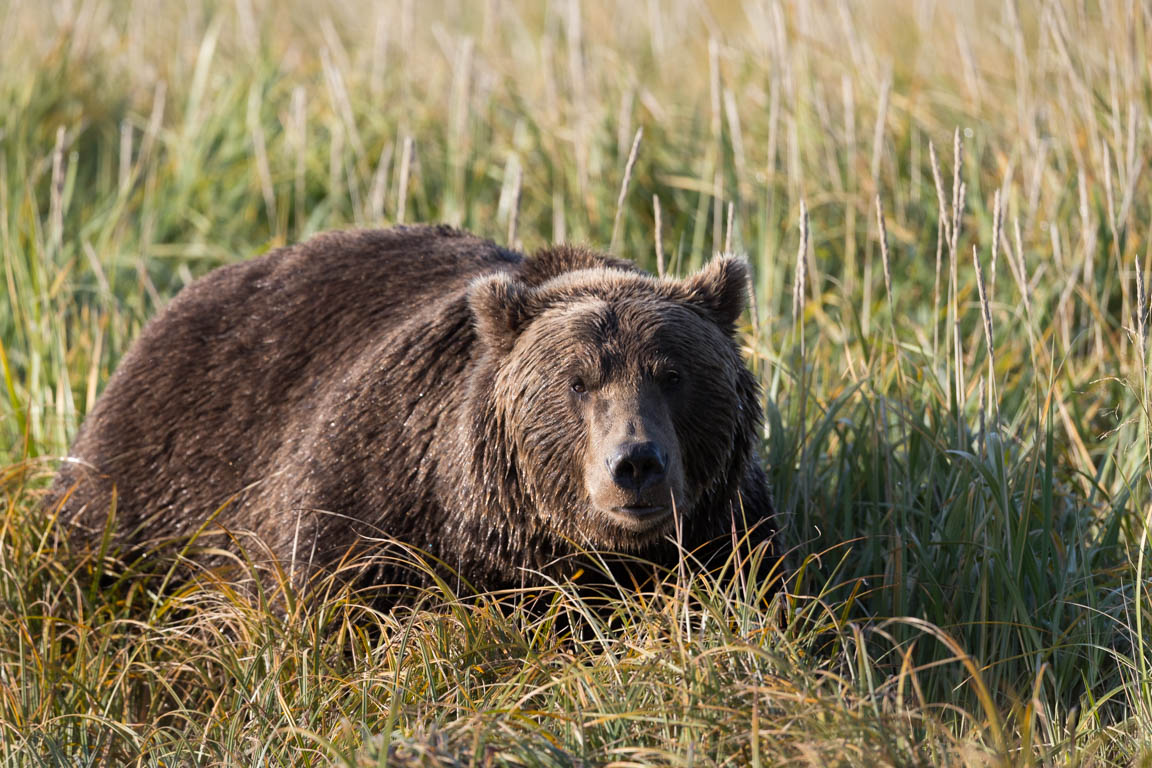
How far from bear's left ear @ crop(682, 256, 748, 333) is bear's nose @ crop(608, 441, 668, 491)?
80cm

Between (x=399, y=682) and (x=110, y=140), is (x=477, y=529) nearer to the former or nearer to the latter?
(x=399, y=682)

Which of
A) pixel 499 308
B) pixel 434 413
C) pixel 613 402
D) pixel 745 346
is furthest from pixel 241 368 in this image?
pixel 745 346

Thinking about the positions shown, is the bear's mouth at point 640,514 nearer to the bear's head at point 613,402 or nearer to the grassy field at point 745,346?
the bear's head at point 613,402

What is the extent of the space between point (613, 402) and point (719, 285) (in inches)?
27.8

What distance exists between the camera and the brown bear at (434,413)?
157 inches

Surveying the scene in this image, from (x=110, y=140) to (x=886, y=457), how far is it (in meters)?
5.95

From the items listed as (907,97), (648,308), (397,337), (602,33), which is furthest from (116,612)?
(602,33)

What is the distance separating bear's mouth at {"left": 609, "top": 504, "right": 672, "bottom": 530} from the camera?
12.3ft

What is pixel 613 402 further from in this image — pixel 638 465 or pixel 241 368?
pixel 241 368

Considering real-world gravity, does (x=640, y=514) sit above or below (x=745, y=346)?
below

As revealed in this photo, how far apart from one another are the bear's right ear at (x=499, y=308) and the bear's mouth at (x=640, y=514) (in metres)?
0.76

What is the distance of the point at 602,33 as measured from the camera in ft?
35.0

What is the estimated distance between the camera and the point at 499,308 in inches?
165

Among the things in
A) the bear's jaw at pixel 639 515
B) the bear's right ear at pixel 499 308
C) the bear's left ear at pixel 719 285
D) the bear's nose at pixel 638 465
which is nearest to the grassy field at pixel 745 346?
the bear's jaw at pixel 639 515
